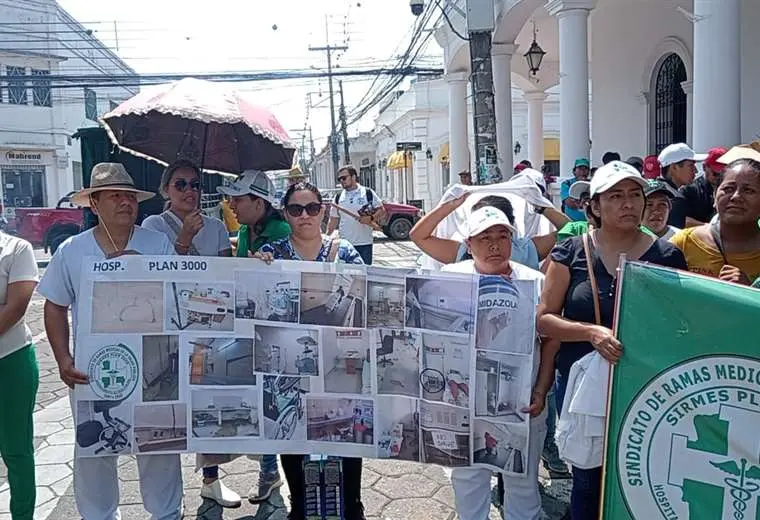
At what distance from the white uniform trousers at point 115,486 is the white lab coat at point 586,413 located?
5.98ft

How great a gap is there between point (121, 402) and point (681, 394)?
2281 mm

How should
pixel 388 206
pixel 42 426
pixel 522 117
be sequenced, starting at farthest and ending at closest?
pixel 522 117 → pixel 388 206 → pixel 42 426

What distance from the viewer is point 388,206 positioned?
21219 mm

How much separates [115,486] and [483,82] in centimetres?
577

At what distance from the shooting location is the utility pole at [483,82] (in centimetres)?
745

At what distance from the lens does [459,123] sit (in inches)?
633

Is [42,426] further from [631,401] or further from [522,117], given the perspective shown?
[522,117]

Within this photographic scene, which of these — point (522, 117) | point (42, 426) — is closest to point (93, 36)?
point (522, 117)

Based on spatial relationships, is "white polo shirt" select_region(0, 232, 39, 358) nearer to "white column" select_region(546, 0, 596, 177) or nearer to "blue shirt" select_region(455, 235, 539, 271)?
"blue shirt" select_region(455, 235, 539, 271)

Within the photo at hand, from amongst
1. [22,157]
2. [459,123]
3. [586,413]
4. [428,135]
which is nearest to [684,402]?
[586,413]

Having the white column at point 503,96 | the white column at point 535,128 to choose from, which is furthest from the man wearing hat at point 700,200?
the white column at point 535,128

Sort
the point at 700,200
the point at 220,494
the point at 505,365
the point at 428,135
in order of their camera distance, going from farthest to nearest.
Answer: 1. the point at 428,135
2. the point at 700,200
3. the point at 220,494
4. the point at 505,365

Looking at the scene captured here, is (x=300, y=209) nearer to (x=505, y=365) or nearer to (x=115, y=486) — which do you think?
(x=505, y=365)

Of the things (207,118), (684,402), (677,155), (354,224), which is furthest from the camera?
(354,224)
